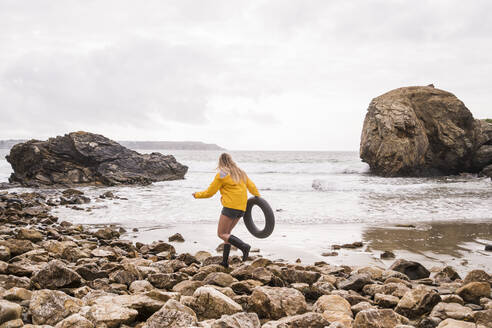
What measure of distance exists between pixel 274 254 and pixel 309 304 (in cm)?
282

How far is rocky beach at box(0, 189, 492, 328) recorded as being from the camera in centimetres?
297

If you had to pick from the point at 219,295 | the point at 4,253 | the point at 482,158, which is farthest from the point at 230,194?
the point at 482,158

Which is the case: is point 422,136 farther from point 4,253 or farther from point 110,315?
point 110,315

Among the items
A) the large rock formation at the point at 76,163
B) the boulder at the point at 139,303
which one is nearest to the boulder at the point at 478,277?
the boulder at the point at 139,303

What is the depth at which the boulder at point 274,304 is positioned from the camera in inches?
134

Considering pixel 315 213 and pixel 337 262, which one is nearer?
pixel 337 262

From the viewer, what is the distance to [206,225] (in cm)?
952

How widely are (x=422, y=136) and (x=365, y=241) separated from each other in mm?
22019

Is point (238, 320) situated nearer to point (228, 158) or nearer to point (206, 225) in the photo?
point (228, 158)

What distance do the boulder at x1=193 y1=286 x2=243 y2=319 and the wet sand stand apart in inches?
123

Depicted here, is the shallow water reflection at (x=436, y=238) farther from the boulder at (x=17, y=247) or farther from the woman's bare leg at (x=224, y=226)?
the boulder at (x=17, y=247)

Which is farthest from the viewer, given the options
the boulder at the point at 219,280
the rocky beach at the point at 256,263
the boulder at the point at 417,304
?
the boulder at the point at 219,280

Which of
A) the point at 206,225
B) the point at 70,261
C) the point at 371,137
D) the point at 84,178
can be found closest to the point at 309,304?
the point at 70,261

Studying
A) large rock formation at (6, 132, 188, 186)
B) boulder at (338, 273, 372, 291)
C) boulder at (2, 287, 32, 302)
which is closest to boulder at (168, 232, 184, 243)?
boulder at (338, 273, 372, 291)
